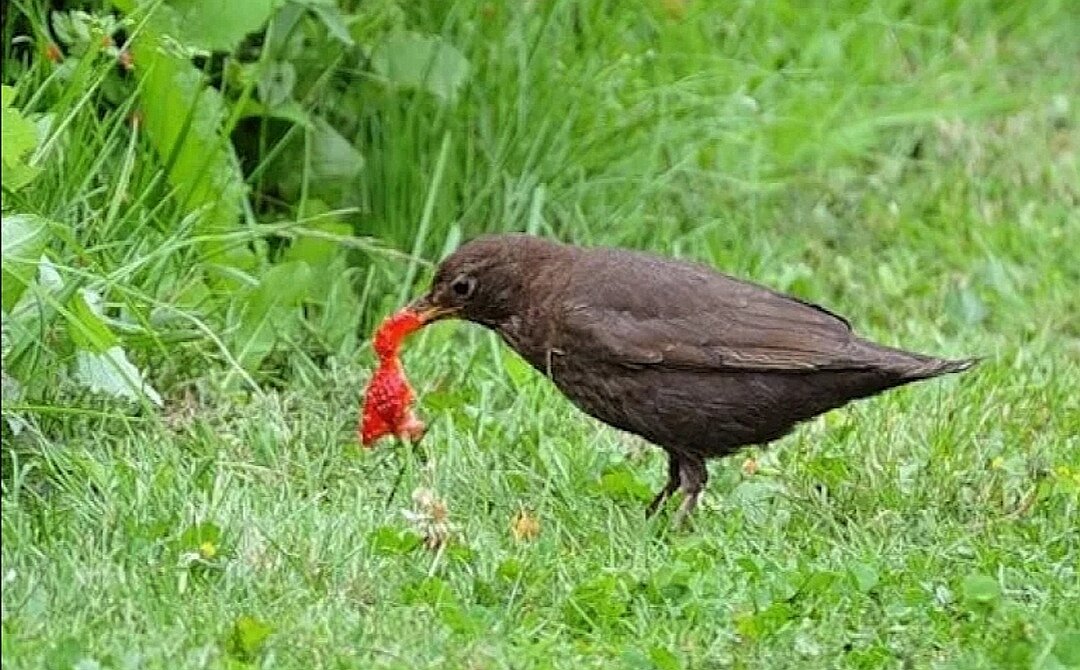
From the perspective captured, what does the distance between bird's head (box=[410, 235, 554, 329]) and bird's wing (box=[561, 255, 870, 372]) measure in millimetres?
165

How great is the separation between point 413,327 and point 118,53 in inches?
37.9

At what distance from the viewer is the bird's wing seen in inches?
211

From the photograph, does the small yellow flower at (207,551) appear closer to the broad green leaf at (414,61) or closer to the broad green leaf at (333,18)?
the broad green leaf at (333,18)

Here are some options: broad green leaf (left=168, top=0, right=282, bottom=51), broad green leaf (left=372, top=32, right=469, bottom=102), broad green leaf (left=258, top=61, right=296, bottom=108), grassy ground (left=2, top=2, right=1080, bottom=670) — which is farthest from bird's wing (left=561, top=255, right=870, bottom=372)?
broad green leaf (left=372, top=32, right=469, bottom=102)

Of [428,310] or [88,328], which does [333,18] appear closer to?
[428,310]

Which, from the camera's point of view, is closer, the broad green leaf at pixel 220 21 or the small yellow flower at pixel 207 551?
the small yellow flower at pixel 207 551

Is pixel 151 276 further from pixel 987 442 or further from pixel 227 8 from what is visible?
pixel 987 442

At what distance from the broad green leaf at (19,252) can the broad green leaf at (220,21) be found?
113cm

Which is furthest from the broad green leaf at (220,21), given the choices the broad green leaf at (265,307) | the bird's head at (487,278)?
the bird's head at (487,278)

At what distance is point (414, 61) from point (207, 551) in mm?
2669

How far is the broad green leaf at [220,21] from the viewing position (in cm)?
579

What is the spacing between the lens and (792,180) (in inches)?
323

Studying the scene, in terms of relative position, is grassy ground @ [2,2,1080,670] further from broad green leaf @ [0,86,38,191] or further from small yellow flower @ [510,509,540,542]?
broad green leaf @ [0,86,38,191]

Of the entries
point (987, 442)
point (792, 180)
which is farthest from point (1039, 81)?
point (987, 442)
